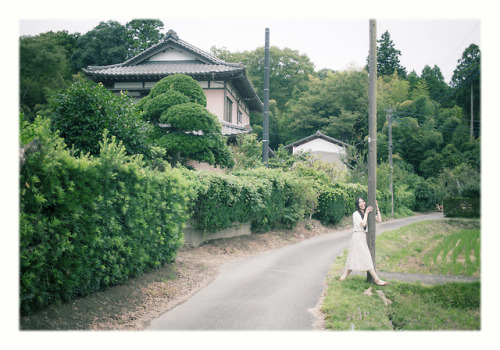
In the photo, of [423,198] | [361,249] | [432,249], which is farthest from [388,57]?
[423,198]

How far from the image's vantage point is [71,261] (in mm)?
3895

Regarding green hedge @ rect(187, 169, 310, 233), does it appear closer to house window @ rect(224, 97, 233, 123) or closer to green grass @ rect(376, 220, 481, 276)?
green grass @ rect(376, 220, 481, 276)

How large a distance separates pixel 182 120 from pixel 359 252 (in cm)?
648

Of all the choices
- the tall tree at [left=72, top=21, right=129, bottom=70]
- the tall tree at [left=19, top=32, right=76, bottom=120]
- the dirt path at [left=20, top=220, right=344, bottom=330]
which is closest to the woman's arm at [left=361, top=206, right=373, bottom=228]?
the dirt path at [left=20, top=220, right=344, bottom=330]

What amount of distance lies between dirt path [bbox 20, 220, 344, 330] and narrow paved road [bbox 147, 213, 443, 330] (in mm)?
276

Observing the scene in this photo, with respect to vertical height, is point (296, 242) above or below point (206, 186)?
below

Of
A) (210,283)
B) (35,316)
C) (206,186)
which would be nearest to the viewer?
(35,316)

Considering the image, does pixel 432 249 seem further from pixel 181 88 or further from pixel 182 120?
pixel 181 88

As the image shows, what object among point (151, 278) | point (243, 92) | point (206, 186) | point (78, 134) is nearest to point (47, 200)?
point (78, 134)

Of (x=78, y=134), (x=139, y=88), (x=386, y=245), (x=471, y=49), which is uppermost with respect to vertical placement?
(x=139, y=88)

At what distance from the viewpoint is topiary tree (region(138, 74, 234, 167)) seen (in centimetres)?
1006

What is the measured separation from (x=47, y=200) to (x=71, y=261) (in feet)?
2.56

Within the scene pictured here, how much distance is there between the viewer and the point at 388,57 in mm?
8406

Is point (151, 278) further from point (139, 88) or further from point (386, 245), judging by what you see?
point (139, 88)
